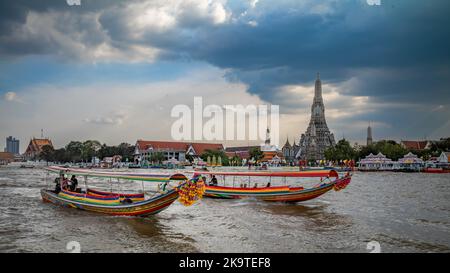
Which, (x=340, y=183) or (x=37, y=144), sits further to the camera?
(x=37, y=144)

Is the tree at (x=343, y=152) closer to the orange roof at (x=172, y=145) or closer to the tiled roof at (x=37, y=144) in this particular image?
the orange roof at (x=172, y=145)

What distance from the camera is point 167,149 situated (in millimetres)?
119375

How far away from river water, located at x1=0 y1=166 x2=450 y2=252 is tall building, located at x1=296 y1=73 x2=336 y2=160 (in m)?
103

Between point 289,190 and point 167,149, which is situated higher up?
point 167,149

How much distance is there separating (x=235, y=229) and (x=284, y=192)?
7058 mm

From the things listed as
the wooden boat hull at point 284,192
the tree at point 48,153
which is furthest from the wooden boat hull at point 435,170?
the tree at point 48,153

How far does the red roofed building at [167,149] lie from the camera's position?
117375mm

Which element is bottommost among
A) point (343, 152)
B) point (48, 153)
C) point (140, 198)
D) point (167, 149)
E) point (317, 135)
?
point (140, 198)

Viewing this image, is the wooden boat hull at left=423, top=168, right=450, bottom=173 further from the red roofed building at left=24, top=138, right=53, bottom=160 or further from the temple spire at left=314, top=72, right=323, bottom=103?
the red roofed building at left=24, top=138, right=53, bottom=160

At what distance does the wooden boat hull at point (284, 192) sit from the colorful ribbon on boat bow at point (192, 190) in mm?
7878

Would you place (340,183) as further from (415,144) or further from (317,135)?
(317,135)

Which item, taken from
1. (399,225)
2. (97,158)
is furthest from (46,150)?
(399,225)

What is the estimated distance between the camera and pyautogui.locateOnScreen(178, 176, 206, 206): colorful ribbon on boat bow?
12617mm
